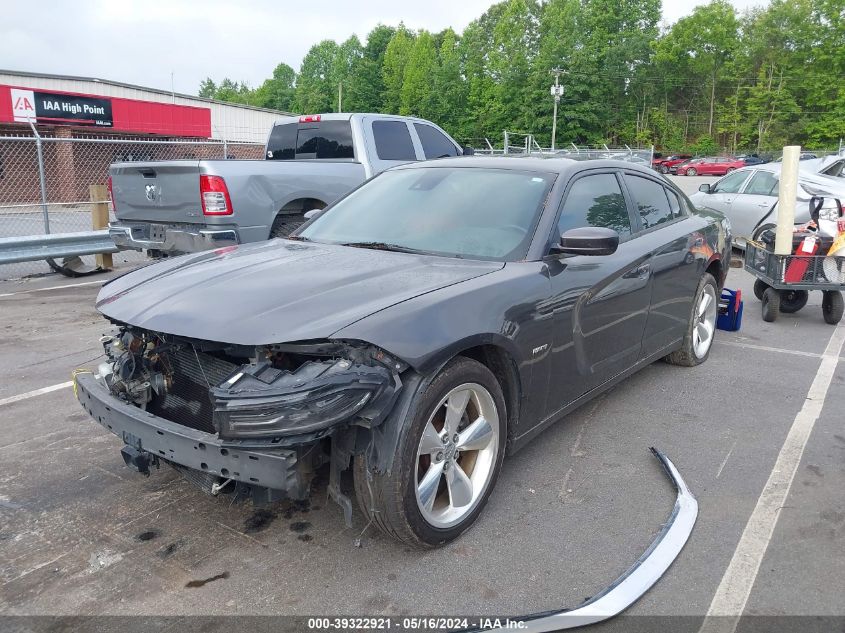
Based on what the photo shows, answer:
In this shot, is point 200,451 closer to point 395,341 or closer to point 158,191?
point 395,341

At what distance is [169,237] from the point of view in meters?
7.33

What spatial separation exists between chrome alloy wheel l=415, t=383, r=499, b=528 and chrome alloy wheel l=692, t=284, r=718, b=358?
3.02m

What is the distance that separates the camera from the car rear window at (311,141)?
8953 millimetres

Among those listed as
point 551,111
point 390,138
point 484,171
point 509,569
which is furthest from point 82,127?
point 551,111

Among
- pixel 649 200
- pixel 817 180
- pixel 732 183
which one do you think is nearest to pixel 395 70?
pixel 732 183

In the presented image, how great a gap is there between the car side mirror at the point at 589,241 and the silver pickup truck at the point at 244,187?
4529 millimetres

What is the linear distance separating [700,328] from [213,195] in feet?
15.7

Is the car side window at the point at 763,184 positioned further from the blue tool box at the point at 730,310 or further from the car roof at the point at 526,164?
the car roof at the point at 526,164

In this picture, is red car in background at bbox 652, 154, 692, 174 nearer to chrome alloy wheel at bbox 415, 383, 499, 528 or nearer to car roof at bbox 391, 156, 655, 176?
car roof at bbox 391, 156, 655, 176

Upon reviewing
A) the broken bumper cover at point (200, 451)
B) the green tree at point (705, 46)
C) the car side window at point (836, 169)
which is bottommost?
the broken bumper cover at point (200, 451)

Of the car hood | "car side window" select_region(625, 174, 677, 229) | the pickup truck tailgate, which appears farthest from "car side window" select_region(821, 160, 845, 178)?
the car hood

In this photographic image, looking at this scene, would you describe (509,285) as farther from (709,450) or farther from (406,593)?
(709,450)

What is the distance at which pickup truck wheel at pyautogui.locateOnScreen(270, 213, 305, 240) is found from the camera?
7.71m

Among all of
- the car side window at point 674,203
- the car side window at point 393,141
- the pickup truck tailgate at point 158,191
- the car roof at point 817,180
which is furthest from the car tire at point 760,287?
the pickup truck tailgate at point 158,191
